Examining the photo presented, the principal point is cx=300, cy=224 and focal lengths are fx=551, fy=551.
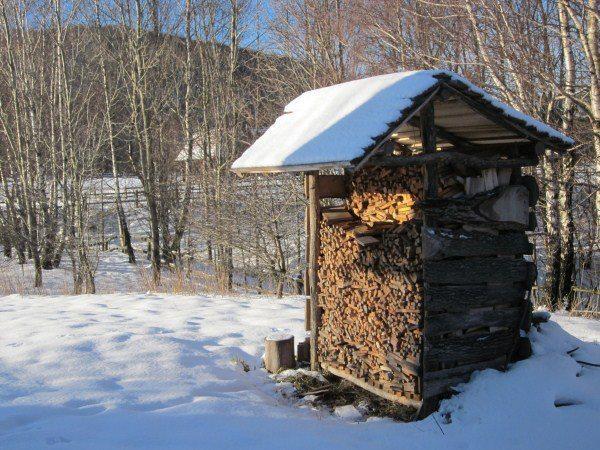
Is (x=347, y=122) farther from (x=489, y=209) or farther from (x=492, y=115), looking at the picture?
(x=489, y=209)

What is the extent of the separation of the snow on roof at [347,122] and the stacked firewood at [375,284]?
76cm

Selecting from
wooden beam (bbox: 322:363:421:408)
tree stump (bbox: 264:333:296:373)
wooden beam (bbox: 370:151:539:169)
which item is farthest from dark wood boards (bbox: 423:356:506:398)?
wooden beam (bbox: 370:151:539:169)

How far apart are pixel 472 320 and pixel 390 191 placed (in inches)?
54.6

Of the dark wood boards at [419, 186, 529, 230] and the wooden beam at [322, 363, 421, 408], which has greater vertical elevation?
the dark wood boards at [419, 186, 529, 230]

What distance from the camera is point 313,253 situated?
5.64 meters

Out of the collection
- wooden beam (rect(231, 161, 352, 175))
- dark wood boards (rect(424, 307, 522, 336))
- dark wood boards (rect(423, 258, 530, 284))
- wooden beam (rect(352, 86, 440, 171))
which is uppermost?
wooden beam (rect(352, 86, 440, 171))

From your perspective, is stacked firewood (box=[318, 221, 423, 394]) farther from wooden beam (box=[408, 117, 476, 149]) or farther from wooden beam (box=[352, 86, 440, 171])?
wooden beam (box=[408, 117, 476, 149])

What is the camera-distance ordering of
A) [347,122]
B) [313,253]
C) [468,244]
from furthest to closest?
[313,253] → [468,244] → [347,122]

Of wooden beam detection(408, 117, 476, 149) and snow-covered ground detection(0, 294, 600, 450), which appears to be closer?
snow-covered ground detection(0, 294, 600, 450)

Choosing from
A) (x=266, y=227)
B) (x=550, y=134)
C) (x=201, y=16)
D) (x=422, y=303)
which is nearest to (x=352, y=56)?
(x=266, y=227)

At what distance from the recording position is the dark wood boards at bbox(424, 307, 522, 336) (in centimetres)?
462

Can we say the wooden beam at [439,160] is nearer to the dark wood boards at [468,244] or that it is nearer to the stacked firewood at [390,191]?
the stacked firewood at [390,191]

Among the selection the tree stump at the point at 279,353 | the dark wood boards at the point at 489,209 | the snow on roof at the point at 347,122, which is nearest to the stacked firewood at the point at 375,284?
the dark wood boards at the point at 489,209

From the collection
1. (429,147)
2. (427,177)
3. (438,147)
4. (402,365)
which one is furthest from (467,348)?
(438,147)
